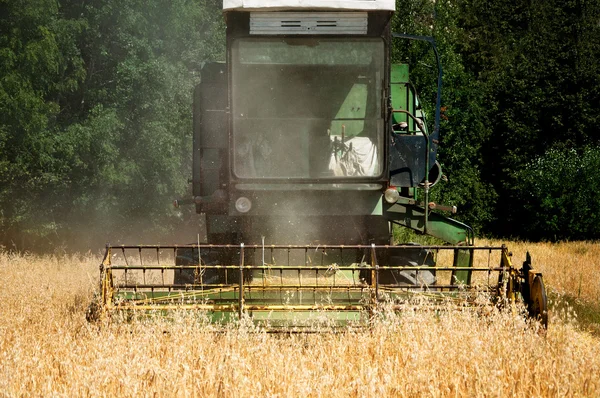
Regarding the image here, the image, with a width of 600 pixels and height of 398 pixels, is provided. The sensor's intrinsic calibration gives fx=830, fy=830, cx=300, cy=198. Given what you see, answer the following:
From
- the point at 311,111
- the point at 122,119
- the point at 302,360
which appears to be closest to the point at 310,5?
the point at 311,111

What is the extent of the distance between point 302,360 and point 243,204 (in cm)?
287

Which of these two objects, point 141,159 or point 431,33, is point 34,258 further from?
point 431,33

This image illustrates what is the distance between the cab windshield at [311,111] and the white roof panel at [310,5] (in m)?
0.30

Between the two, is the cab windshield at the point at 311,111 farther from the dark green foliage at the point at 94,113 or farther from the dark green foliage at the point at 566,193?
the dark green foliage at the point at 566,193

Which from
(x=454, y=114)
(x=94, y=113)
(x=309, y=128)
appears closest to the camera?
(x=309, y=128)

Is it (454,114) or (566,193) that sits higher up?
(454,114)

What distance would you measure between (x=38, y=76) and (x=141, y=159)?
8.79ft

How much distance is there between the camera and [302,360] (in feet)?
17.6

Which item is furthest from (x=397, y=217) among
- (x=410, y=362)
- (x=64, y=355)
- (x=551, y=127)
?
(x=551, y=127)

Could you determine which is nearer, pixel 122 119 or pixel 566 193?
pixel 122 119

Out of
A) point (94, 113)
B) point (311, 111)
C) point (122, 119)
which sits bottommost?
point (311, 111)

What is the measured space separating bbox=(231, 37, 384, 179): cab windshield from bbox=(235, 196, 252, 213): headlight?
0.80 ft

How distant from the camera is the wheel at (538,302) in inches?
244

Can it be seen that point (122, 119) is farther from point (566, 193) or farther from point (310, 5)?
point (566, 193)
